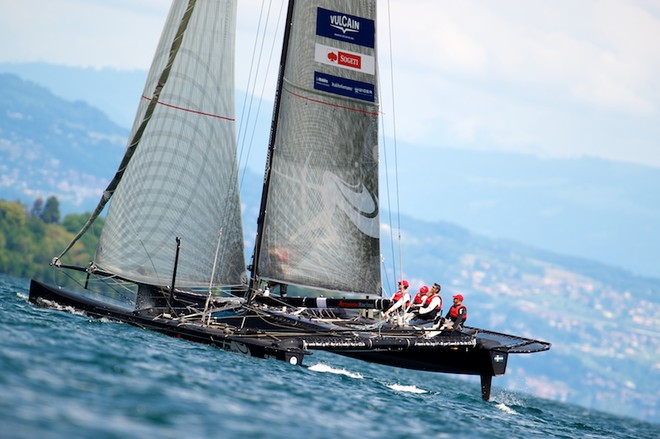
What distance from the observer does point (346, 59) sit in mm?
32156

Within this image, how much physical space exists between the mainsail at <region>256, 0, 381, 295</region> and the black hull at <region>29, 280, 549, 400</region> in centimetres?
190

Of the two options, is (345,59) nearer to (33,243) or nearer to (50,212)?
(33,243)

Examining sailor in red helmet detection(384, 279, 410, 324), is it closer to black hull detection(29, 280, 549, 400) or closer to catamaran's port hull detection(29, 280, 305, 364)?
black hull detection(29, 280, 549, 400)

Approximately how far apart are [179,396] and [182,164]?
36.3 ft

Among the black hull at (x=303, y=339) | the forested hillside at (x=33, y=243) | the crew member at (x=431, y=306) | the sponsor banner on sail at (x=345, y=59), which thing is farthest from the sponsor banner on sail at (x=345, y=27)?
the forested hillside at (x=33, y=243)

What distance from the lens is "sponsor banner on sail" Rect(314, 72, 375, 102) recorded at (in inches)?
1245

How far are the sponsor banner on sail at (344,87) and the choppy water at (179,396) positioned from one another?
7.23 m

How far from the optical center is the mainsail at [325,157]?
31.4 m

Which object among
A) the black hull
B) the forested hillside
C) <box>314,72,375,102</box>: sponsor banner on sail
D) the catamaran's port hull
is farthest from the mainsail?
the forested hillside

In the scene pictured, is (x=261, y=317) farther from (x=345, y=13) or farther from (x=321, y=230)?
(x=345, y=13)

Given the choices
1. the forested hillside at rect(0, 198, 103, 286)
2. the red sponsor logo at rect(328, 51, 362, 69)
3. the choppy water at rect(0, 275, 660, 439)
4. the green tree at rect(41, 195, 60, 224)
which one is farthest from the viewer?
the green tree at rect(41, 195, 60, 224)

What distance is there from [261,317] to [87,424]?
45.1 ft

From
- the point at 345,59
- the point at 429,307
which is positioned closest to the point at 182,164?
the point at 345,59

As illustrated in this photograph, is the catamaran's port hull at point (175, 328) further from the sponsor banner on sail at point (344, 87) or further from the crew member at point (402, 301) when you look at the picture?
the sponsor banner on sail at point (344, 87)
